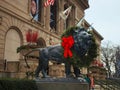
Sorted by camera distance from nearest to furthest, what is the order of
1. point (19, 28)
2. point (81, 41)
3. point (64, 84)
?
point (64, 84)
point (81, 41)
point (19, 28)

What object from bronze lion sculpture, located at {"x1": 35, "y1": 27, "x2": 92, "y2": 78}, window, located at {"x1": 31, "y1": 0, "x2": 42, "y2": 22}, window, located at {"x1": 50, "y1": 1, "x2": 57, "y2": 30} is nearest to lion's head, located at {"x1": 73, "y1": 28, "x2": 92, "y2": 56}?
bronze lion sculpture, located at {"x1": 35, "y1": 27, "x2": 92, "y2": 78}

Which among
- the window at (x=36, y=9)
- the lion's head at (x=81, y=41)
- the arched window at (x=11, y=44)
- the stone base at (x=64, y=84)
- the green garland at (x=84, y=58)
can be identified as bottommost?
the stone base at (x=64, y=84)

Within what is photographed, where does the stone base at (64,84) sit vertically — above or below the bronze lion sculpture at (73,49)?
below

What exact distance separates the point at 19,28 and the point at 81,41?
2329cm

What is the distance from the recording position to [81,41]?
1337 cm

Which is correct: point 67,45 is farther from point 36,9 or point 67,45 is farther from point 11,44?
point 36,9

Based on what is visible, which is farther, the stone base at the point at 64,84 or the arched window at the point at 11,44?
the arched window at the point at 11,44

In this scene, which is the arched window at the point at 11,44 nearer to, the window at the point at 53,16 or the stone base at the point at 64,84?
the window at the point at 53,16

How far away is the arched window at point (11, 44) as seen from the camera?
34.0 metres

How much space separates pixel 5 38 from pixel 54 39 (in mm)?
13510

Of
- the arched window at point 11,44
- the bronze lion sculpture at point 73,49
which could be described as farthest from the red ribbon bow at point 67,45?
the arched window at point 11,44

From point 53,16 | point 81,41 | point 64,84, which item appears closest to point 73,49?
point 81,41

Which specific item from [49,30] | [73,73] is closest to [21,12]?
[49,30]

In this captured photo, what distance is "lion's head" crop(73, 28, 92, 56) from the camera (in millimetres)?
13281
